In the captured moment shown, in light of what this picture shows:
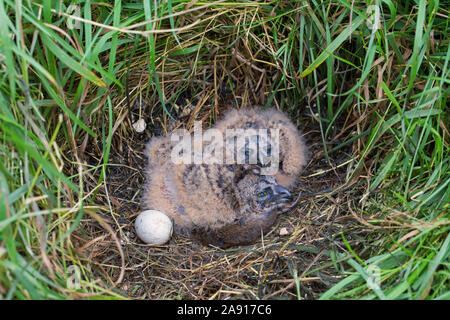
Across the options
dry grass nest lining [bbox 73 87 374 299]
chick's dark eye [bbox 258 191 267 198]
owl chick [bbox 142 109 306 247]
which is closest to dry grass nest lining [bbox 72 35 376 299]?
dry grass nest lining [bbox 73 87 374 299]

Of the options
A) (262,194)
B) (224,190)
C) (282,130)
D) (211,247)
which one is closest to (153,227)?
(211,247)

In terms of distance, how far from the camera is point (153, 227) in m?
3.24

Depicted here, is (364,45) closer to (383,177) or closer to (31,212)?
(383,177)

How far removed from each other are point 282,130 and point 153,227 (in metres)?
1.31

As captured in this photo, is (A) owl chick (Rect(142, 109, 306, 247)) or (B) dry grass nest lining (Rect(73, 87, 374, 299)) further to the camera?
(A) owl chick (Rect(142, 109, 306, 247))

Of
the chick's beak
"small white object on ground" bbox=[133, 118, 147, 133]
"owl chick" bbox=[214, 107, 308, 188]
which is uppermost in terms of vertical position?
"small white object on ground" bbox=[133, 118, 147, 133]

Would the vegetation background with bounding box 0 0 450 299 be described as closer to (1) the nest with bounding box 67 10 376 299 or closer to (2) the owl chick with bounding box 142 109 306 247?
(1) the nest with bounding box 67 10 376 299

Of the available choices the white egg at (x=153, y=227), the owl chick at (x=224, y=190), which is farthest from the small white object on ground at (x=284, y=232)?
the white egg at (x=153, y=227)

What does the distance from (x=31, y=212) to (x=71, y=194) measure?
18.4 inches

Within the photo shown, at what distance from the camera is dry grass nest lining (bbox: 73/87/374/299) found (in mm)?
2842

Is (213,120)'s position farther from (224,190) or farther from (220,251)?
(220,251)

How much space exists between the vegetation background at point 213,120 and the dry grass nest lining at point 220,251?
0.04ft

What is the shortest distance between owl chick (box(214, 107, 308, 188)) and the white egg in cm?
89
